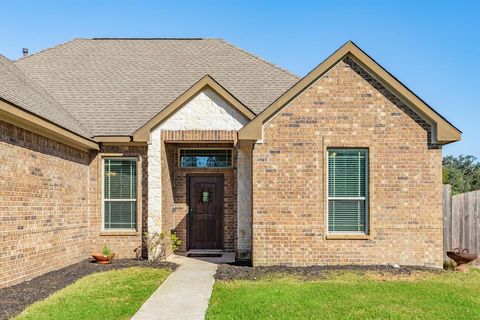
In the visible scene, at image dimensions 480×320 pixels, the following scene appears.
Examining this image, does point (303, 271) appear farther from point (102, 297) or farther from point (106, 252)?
point (106, 252)

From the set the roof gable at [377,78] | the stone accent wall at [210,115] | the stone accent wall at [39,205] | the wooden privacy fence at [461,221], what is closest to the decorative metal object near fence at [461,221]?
the wooden privacy fence at [461,221]

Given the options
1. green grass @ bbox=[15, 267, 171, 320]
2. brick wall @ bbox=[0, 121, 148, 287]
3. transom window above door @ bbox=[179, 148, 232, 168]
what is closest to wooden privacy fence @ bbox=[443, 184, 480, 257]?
transom window above door @ bbox=[179, 148, 232, 168]

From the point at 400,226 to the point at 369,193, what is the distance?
1076 millimetres

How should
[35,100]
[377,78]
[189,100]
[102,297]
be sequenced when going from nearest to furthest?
[102,297] < [377,78] < [35,100] < [189,100]

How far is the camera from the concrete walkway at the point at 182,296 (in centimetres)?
700

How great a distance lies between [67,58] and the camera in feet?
54.3

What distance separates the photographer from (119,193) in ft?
42.1

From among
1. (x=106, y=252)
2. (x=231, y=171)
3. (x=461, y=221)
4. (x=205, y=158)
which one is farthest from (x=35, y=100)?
(x=461, y=221)

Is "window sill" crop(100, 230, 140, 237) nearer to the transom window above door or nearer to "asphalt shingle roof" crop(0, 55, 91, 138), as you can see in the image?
the transom window above door

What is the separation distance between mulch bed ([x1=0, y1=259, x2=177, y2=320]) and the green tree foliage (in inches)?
1707

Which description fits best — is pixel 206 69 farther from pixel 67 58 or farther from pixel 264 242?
pixel 264 242

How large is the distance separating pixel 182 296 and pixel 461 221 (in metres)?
7.47

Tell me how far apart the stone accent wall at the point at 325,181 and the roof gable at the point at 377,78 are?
178mm

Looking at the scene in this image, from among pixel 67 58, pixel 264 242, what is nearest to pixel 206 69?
pixel 67 58
